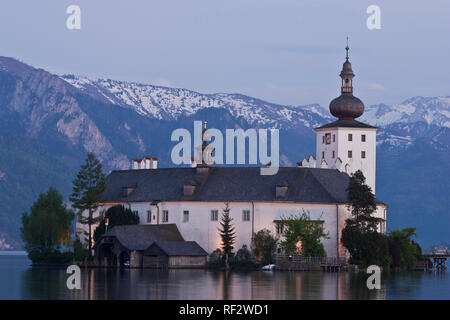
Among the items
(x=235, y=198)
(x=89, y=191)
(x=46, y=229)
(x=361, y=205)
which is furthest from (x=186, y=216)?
(x=361, y=205)

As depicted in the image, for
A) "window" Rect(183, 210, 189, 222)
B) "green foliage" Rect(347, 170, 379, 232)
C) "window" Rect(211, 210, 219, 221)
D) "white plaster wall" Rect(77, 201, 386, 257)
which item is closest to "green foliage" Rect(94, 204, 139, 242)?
"window" Rect(183, 210, 189, 222)

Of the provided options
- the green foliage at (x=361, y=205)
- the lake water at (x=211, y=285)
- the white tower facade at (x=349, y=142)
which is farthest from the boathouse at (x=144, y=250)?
the white tower facade at (x=349, y=142)

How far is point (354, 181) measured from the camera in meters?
115

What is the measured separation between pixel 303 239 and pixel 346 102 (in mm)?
33512

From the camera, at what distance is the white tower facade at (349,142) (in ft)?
470

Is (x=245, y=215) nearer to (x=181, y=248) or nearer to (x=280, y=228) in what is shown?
(x=280, y=228)

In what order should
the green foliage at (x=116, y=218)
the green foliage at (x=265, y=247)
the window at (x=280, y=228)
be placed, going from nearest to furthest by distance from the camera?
the green foliage at (x=265, y=247)
the window at (x=280, y=228)
the green foliage at (x=116, y=218)

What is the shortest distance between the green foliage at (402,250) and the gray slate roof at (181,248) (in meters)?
20.0

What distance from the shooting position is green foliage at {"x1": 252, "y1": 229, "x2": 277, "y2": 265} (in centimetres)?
11675

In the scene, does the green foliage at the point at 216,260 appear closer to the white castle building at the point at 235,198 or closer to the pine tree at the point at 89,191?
the white castle building at the point at 235,198

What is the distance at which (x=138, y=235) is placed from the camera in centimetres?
11588

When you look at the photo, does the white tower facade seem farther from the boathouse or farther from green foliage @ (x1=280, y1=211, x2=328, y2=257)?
the boathouse

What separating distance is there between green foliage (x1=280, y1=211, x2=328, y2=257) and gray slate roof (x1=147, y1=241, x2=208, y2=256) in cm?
885
